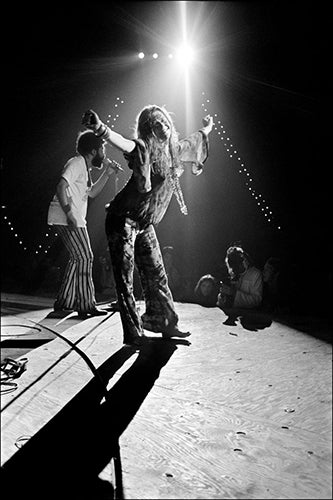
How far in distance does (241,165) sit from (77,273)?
1055 millimetres

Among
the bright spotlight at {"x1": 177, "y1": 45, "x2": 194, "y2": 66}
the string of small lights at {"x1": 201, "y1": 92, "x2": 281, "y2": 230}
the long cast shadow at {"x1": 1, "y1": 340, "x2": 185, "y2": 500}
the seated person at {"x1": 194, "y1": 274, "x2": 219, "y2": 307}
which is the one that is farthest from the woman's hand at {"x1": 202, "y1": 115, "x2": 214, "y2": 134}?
the long cast shadow at {"x1": 1, "y1": 340, "x2": 185, "y2": 500}

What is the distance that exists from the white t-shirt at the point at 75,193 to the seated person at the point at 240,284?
2.62 ft

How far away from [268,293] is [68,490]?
48.5 inches

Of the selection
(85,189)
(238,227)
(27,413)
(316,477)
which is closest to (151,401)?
(27,413)

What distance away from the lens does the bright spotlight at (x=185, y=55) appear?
4.39 ft

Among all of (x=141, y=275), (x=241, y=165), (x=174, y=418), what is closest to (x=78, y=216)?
(x=141, y=275)

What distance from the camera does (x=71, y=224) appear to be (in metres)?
2.23

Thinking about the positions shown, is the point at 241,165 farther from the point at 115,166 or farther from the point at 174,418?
the point at 174,418

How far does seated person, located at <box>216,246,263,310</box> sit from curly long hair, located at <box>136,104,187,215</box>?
11.0 inches

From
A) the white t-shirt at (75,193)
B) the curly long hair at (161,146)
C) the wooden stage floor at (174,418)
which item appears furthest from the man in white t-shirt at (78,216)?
the wooden stage floor at (174,418)

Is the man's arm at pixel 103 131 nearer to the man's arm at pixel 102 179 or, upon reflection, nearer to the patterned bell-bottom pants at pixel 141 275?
the patterned bell-bottom pants at pixel 141 275

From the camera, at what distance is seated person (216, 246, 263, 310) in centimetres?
174

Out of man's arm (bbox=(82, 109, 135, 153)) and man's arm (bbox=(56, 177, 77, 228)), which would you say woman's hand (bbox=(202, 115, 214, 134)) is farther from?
man's arm (bbox=(56, 177, 77, 228))

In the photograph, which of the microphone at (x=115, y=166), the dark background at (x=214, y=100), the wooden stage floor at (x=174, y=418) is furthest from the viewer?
the microphone at (x=115, y=166)
